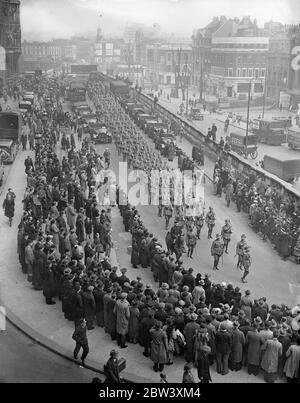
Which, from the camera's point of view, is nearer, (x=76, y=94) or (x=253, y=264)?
(x=253, y=264)

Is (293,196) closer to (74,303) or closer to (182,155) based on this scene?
(182,155)

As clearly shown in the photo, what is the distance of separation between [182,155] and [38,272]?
642 inches

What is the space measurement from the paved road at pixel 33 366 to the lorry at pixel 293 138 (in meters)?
32.8

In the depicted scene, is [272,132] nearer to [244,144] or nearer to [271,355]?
[244,144]

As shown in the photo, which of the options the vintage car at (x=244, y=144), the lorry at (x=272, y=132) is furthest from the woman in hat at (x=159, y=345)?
the lorry at (x=272, y=132)

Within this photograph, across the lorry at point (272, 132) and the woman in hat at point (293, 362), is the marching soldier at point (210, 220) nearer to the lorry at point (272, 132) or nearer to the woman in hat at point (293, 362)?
the woman in hat at point (293, 362)

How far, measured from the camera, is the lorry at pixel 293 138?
4197cm

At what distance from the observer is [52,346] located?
Answer: 502 inches

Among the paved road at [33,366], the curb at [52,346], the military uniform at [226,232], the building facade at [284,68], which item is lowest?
the paved road at [33,366]

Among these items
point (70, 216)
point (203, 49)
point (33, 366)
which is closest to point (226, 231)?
point (70, 216)

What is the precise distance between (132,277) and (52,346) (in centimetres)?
453

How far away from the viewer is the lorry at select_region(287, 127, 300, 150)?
42.0 metres

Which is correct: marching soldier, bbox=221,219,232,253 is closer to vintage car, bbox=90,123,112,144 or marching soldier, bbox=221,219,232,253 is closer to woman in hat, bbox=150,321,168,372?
woman in hat, bbox=150,321,168,372
